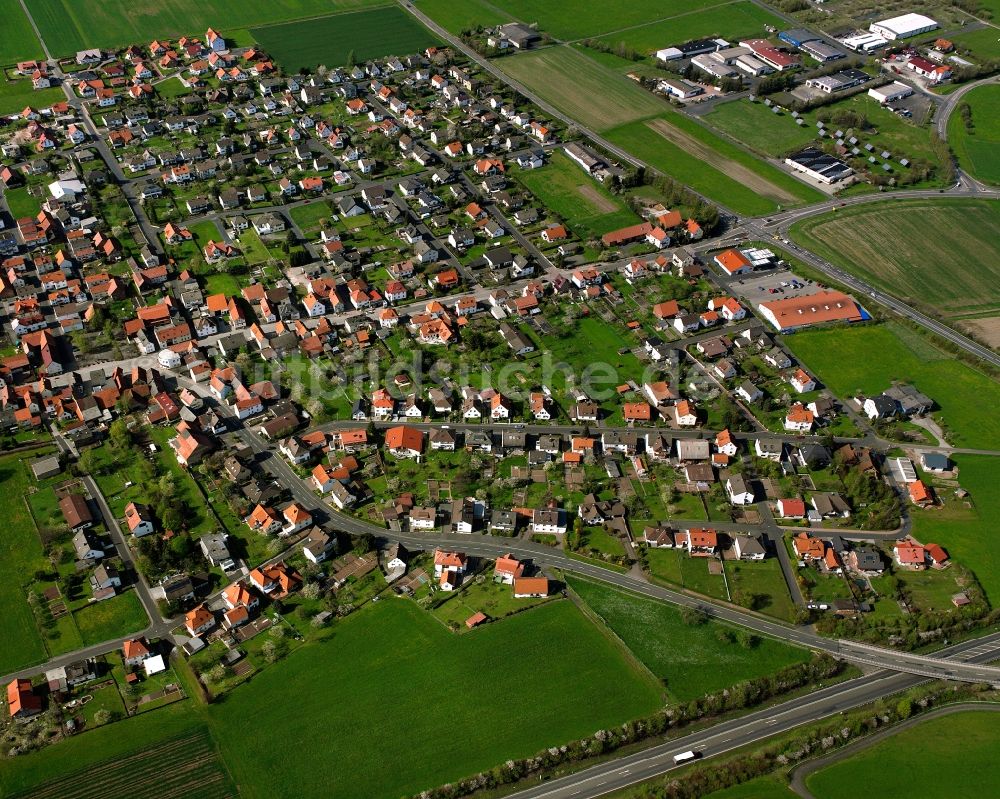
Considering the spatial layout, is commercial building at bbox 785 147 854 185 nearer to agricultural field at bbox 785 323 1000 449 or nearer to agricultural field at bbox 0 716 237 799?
agricultural field at bbox 785 323 1000 449

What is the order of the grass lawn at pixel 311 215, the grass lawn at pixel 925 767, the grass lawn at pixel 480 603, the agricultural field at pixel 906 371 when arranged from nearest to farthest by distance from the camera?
the grass lawn at pixel 925 767 < the grass lawn at pixel 480 603 < the agricultural field at pixel 906 371 < the grass lawn at pixel 311 215

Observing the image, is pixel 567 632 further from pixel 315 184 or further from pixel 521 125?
pixel 521 125

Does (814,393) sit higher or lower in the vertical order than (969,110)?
lower

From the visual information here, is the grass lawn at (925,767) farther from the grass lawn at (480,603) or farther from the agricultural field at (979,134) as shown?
the agricultural field at (979,134)

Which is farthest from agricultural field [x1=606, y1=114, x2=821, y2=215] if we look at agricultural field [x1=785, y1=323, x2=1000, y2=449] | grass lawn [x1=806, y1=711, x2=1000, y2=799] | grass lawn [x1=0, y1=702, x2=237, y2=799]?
grass lawn [x1=0, y1=702, x2=237, y2=799]

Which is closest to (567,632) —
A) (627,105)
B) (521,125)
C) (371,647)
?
(371,647)

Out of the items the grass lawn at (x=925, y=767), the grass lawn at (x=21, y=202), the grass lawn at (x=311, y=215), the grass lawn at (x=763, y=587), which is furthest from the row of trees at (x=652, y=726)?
the grass lawn at (x=21, y=202)

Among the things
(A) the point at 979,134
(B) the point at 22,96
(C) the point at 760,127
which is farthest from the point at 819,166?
(B) the point at 22,96
